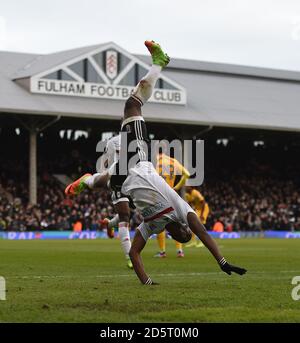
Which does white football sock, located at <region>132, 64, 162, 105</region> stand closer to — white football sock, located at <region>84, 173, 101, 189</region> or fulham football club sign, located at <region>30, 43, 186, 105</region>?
white football sock, located at <region>84, 173, 101, 189</region>

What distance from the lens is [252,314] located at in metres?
8.39

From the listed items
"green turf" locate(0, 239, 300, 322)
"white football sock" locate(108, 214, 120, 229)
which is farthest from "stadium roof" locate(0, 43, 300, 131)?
"green turf" locate(0, 239, 300, 322)

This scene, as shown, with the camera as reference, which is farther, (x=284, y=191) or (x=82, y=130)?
(x=284, y=191)

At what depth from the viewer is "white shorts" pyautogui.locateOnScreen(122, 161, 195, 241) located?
11.1 meters

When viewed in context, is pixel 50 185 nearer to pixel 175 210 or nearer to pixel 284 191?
pixel 284 191

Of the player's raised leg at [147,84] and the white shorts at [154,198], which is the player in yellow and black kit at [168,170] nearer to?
the player's raised leg at [147,84]

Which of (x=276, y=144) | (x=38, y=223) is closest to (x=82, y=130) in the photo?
(x=38, y=223)

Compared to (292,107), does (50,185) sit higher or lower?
lower

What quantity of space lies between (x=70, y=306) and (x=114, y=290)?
1.84 meters

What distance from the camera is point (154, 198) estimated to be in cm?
A: 1112

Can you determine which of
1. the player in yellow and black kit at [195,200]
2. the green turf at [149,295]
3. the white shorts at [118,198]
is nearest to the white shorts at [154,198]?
the green turf at [149,295]

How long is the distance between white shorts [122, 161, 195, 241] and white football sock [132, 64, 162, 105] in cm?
94

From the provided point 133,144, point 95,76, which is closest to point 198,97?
point 95,76

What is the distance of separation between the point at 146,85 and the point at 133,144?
830 millimetres
